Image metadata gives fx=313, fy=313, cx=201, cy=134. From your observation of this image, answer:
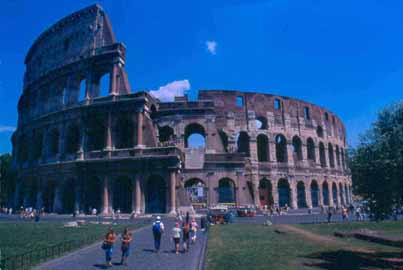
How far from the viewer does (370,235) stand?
14305 mm

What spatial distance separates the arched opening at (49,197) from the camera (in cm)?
3231

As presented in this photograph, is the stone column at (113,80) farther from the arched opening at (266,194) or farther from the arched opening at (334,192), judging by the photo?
the arched opening at (334,192)

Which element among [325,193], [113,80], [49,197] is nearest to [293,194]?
[325,193]

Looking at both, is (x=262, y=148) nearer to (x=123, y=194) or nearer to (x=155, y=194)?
(x=155, y=194)

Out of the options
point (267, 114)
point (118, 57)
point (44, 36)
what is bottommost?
point (267, 114)

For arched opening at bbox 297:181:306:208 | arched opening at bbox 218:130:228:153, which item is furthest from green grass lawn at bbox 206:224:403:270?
arched opening at bbox 297:181:306:208

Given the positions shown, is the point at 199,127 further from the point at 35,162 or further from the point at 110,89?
the point at 35,162

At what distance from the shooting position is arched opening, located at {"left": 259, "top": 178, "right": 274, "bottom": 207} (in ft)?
115

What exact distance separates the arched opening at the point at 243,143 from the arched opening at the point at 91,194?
1628 cm

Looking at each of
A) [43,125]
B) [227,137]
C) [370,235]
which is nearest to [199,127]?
[227,137]

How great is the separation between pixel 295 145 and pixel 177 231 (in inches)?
1188

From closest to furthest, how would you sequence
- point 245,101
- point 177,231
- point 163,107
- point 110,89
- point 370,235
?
point 177,231 < point 370,235 < point 110,89 < point 163,107 < point 245,101

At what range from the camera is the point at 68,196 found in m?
31.7

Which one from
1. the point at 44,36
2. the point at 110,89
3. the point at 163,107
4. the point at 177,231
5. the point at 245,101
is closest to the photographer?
the point at 177,231
